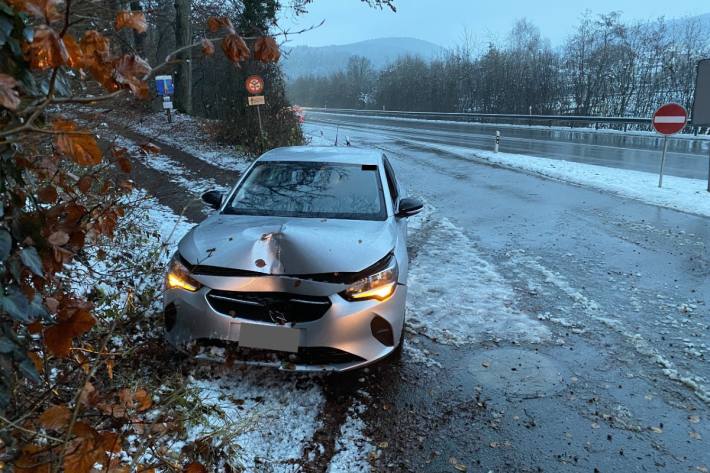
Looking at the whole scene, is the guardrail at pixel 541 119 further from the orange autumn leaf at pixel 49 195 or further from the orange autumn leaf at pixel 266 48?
the orange autumn leaf at pixel 49 195

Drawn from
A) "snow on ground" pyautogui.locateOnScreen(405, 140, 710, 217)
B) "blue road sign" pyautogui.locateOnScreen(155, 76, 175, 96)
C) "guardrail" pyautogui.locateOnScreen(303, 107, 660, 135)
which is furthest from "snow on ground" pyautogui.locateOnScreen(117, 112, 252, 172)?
"guardrail" pyautogui.locateOnScreen(303, 107, 660, 135)

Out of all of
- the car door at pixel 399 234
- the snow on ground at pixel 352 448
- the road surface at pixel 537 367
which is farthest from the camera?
the car door at pixel 399 234

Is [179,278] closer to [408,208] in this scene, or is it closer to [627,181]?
[408,208]

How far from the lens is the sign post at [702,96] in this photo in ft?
40.3

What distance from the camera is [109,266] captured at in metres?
5.80

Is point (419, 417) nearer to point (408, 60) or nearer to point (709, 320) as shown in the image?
point (709, 320)

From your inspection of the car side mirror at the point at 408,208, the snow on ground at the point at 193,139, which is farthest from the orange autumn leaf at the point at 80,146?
the snow on ground at the point at 193,139

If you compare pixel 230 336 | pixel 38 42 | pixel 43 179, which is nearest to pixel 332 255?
pixel 230 336

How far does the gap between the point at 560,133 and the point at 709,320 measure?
104ft

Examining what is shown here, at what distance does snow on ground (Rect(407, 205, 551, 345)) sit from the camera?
16.8 feet

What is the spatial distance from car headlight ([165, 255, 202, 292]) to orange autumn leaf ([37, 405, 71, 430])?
81.1 inches

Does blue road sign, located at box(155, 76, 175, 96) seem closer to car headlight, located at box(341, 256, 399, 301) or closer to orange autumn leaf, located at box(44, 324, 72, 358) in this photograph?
car headlight, located at box(341, 256, 399, 301)

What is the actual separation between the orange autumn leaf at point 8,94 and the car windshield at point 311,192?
343 centimetres

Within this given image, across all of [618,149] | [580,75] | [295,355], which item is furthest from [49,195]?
[580,75]
